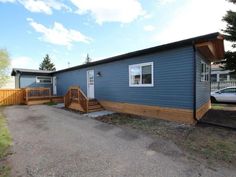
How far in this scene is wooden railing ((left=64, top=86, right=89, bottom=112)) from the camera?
30.4 feet

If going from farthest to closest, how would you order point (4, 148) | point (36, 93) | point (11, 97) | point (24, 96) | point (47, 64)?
point (47, 64) < point (36, 93) < point (24, 96) < point (11, 97) < point (4, 148)

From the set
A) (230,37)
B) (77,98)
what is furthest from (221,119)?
(77,98)

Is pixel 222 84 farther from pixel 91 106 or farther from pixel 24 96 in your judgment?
pixel 24 96

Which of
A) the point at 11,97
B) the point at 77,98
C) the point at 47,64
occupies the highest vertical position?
the point at 47,64

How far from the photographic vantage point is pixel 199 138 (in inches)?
183

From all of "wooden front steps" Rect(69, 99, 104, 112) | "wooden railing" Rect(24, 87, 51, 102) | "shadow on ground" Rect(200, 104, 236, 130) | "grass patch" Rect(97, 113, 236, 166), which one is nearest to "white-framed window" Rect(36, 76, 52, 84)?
"wooden railing" Rect(24, 87, 51, 102)

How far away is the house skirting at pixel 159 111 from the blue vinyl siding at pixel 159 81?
0.20m

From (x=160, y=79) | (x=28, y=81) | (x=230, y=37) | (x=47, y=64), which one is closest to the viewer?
(x=160, y=79)

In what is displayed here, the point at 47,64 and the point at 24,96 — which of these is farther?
the point at 47,64

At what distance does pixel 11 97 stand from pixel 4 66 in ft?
23.3

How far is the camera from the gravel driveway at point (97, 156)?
288 cm

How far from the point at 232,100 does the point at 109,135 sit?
1078 centimetres

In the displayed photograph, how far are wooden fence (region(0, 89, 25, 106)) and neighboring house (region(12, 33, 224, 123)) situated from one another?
6.64 metres

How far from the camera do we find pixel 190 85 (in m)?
6.11
